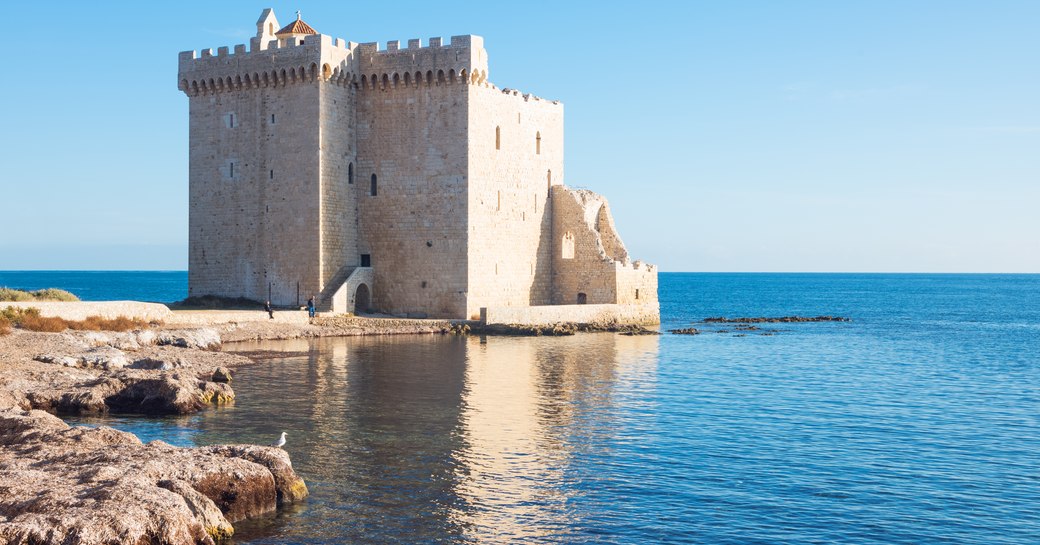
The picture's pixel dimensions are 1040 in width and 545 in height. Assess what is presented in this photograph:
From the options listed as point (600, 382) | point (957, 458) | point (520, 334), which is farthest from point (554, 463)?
point (520, 334)

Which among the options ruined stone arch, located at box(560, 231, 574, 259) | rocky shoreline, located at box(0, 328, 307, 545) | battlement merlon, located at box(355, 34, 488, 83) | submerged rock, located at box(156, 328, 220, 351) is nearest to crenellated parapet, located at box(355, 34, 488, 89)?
battlement merlon, located at box(355, 34, 488, 83)

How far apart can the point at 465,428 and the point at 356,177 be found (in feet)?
79.1

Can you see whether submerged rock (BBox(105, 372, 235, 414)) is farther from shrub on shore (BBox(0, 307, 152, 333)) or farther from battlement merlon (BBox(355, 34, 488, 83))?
battlement merlon (BBox(355, 34, 488, 83))

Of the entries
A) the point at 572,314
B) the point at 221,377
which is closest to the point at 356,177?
the point at 572,314

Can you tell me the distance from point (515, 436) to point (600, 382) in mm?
7948

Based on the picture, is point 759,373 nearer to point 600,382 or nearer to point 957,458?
point 600,382

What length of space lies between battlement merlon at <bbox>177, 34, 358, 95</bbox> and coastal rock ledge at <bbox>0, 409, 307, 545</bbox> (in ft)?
85.4

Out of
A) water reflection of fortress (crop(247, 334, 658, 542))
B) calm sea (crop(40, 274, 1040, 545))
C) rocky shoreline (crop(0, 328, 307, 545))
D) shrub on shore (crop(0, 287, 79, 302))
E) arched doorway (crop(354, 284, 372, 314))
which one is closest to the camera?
rocky shoreline (crop(0, 328, 307, 545))

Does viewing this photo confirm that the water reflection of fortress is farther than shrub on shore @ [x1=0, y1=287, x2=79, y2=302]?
No

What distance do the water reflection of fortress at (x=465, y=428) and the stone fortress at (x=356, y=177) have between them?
7625mm

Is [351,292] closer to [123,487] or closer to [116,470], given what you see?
[116,470]

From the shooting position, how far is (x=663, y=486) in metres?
14.6

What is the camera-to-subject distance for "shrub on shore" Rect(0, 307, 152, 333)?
94.5 ft

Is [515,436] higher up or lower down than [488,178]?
lower down
